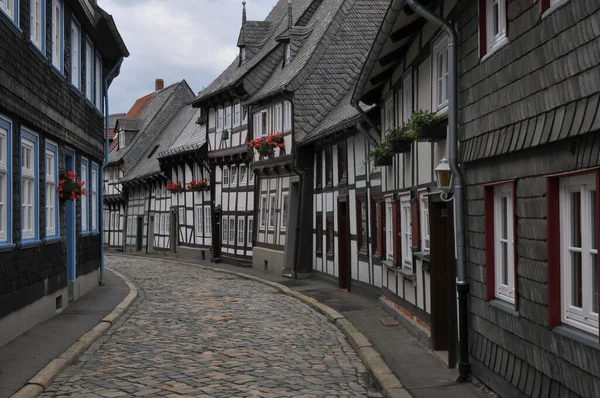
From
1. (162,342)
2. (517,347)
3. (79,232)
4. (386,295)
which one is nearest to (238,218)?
(79,232)

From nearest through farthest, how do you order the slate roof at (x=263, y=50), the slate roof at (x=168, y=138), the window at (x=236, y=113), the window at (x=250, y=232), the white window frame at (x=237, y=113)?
the slate roof at (x=263, y=50) → the window at (x=250, y=232) → the white window frame at (x=237, y=113) → the window at (x=236, y=113) → the slate roof at (x=168, y=138)

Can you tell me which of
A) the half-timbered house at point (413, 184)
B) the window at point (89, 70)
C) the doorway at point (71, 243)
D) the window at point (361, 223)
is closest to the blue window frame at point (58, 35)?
the doorway at point (71, 243)

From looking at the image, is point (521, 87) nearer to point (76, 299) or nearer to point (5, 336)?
point (5, 336)

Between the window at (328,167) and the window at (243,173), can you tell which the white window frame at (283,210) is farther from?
the window at (243,173)

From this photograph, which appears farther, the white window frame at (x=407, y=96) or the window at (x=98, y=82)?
the window at (x=98, y=82)

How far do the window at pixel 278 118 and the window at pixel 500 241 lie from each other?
18.5 meters

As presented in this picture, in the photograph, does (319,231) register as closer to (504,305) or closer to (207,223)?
(207,223)

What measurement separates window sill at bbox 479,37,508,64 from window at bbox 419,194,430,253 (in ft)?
12.1

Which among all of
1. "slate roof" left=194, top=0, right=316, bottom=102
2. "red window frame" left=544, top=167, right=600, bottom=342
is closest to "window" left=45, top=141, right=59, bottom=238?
"red window frame" left=544, top=167, right=600, bottom=342

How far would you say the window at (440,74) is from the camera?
1036 centimetres

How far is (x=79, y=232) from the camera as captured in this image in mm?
17938

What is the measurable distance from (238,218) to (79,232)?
48.8 feet

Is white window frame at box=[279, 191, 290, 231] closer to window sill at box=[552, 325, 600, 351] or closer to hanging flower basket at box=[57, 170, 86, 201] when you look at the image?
hanging flower basket at box=[57, 170, 86, 201]

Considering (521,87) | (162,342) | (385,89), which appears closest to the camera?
(521,87)
